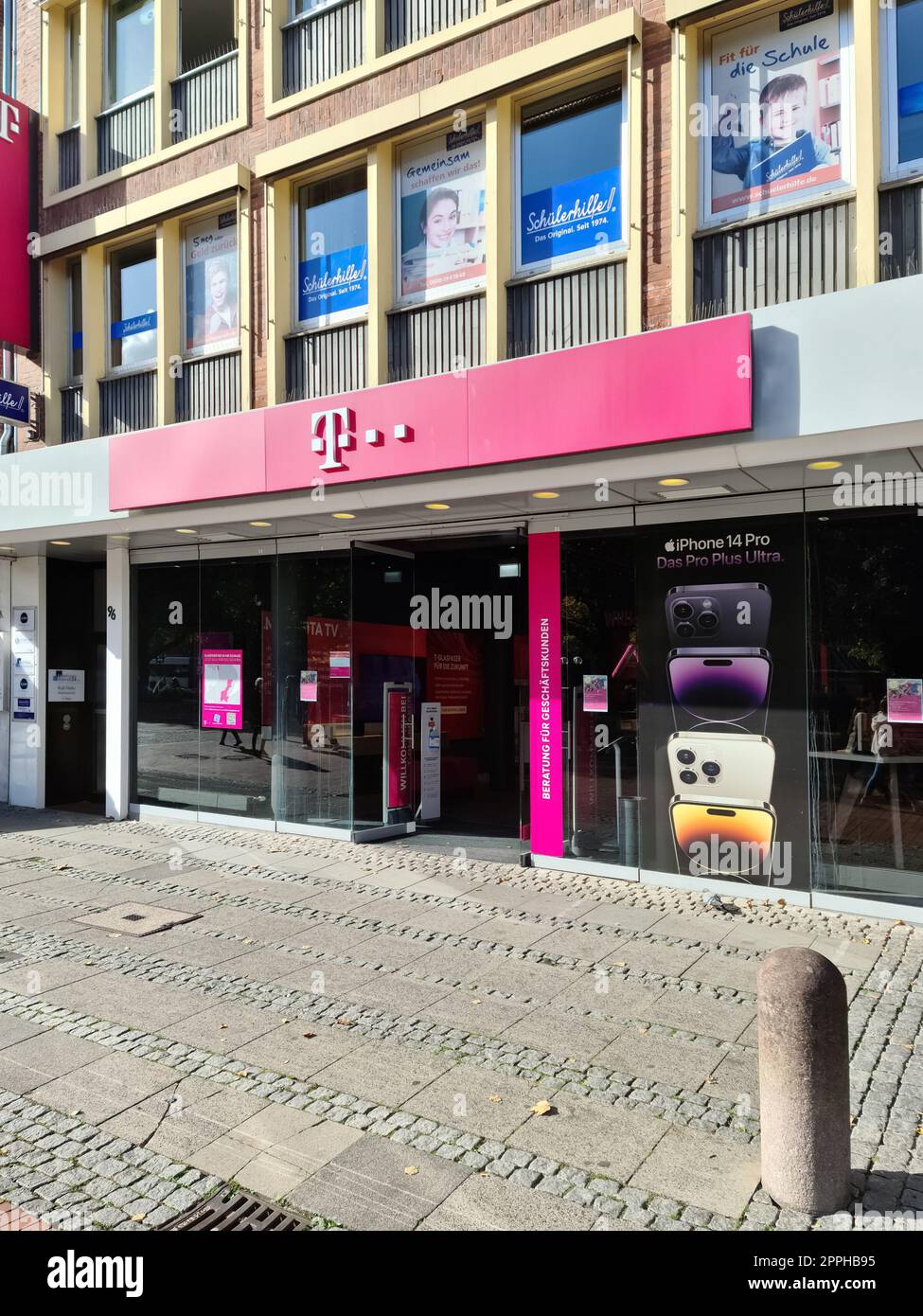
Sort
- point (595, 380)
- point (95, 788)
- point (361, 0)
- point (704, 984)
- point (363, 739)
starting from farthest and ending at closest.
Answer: point (95, 788) < point (363, 739) < point (361, 0) < point (595, 380) < point (704, 984)

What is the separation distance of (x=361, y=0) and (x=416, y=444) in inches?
211

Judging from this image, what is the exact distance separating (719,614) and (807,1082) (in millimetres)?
5381

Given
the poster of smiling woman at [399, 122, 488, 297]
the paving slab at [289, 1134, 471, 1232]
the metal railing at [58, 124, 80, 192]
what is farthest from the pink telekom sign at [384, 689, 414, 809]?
the metal railing at [58, 124, 80, 192]

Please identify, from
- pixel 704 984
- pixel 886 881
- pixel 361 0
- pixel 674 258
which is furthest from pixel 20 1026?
pixel 361 0

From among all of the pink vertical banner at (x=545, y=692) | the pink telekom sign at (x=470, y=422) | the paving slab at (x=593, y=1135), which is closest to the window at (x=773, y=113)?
the pink telekom sign at (x=470, y=422)

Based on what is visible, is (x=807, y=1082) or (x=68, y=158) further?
(x=68, y=158)

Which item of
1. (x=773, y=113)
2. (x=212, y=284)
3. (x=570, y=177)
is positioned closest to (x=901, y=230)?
(x=773, y=113)

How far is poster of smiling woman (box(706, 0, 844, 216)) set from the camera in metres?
7.24

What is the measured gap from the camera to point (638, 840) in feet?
28.9

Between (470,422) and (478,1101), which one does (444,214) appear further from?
(478,1101)

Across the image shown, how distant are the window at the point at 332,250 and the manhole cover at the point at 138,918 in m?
6.34

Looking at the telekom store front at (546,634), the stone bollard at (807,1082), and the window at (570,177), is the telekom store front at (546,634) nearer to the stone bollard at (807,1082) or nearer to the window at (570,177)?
the window at (570,177)

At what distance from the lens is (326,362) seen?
33.2 ft
